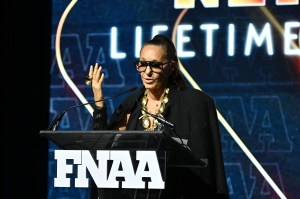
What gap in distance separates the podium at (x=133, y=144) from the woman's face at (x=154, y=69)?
354mm

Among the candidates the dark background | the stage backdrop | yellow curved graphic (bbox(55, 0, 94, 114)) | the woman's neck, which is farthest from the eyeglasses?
the dark background

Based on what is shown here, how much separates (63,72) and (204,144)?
6.34 ft

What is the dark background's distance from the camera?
449cm

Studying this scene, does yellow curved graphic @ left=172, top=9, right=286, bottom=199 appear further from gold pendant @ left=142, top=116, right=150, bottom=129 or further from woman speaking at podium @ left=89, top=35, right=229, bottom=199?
gold pendant @ left=142, top=116, right=150, bottom=129

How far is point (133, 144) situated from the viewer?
238 centimetres

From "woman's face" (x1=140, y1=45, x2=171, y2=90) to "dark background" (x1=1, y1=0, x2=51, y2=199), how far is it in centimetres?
185

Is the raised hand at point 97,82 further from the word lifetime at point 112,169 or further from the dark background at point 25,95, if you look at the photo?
the dark background at point 25,95

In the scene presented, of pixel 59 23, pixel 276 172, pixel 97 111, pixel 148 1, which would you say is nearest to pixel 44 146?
pixel 59 23

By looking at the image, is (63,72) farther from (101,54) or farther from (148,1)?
(148,1)

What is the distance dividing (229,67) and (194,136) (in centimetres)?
156

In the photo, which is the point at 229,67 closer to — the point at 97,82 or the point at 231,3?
the point at 231,3

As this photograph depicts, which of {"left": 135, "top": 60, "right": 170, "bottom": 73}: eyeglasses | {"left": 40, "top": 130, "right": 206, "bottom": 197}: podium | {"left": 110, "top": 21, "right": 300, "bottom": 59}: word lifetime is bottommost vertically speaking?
{"left": 40, "top": 130, "right": 206, "bottom": 197}: podium

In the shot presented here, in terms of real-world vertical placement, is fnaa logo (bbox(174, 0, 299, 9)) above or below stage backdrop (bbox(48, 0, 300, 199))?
above

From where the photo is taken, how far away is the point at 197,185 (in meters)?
2.62
